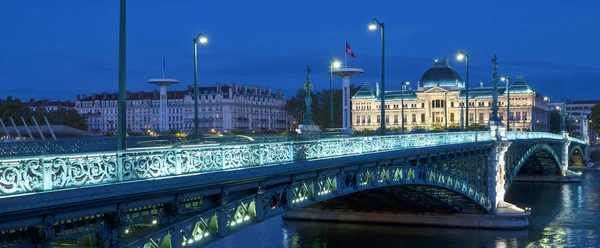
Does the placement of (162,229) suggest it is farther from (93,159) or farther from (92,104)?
(92,104)

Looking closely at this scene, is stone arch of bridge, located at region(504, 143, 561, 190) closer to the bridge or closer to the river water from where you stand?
the river water

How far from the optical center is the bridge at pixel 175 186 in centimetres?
1248

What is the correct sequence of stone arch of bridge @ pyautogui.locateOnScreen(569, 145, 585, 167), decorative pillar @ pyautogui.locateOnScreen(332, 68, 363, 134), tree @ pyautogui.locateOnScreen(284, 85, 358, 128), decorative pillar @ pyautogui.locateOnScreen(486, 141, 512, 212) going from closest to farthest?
decorative pillar @ pyautogui.locateOnScreen(486, 141, 512, 212) < decorative pillar @ pyautogui.locateOnScreen(332, 68, 363, 134) < stone arch of bridge @ pyautogui.locateOnScreen(569, 145, 585, 167) < tree @ pyautogui.locateOnScreen(284, 85, 358, 128)

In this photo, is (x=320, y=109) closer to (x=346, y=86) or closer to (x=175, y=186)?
(x=346, y=86)

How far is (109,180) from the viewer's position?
1420 centimetres

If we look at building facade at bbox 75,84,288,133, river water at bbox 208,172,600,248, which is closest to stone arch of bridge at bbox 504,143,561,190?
river water at bbox 208,172,600,248

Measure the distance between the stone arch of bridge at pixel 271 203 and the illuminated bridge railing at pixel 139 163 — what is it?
912mm

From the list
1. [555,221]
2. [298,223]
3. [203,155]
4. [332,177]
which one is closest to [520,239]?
[555,221]

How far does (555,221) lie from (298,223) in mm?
18095

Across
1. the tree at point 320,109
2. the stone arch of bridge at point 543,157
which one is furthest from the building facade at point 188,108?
the stone arch of bridge at point 543,157

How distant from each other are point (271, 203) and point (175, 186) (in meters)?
6.57

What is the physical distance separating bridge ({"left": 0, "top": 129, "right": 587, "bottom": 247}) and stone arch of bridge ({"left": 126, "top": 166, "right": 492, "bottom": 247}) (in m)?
0.03

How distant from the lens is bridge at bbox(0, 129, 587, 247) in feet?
40.9

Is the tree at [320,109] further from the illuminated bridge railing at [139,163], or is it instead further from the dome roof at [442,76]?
the illuminated bridge railing at [139,163]
